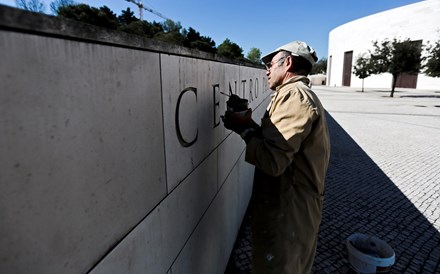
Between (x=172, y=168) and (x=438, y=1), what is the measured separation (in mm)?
49170

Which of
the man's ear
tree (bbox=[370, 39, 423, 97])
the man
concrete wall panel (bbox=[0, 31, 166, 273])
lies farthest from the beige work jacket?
tree (bbox=[370, 39, 423, 97])

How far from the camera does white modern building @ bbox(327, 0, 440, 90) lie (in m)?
38.0

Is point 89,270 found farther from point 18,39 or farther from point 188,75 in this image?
point 188,75

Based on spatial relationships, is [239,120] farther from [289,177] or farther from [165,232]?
[165,232]

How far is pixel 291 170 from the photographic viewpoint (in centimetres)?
183

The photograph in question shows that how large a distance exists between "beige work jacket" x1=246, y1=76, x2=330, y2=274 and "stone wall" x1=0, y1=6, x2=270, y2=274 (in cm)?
49

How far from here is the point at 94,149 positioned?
0.98 metres

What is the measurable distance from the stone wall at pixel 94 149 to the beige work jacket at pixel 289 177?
491 millimetres

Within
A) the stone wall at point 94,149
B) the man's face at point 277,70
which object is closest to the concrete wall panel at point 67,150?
the stone wall at point 94,149

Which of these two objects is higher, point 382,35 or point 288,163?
point 382,35

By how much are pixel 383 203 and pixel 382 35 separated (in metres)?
50.1

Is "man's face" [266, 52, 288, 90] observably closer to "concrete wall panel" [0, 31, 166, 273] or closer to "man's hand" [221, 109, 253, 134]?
"man's hand" [221, 109, 253, 134]

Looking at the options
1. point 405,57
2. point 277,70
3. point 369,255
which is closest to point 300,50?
point 277,70

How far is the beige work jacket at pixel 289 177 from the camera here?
1.65 metres
